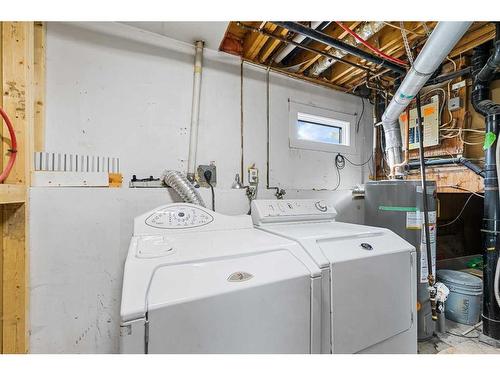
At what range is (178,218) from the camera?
1.28 m

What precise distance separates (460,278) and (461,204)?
1.40 metres

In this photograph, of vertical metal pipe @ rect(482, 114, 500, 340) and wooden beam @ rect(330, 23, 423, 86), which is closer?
vertical metal pipe @ rect(482, 114, 500, 340)

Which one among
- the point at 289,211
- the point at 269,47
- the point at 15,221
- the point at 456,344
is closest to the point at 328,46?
the point at 269,47

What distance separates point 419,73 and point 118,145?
2.22m

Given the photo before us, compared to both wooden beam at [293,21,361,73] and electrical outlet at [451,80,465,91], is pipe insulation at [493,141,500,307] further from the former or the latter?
wooden beam at [293,21,361,73]

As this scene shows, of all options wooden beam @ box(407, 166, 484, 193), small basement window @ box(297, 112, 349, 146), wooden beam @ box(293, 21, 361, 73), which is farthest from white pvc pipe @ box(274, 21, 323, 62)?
wooden beam @ box(407, 166, 484, 193)

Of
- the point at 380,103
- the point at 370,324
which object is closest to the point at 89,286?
the point at 370,324

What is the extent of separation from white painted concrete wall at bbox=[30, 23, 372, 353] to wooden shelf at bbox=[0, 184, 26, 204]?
0.20 feet

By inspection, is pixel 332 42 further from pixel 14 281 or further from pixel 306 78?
pixel 14 281

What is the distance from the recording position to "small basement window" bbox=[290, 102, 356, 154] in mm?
2307

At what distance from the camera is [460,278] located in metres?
1.98

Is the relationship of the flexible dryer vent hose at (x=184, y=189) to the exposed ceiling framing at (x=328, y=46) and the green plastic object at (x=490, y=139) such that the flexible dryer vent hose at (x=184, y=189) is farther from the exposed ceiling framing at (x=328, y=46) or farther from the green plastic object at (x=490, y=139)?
the green plastic object at (x=490, y=139)

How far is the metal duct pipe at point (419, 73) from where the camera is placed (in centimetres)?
121
